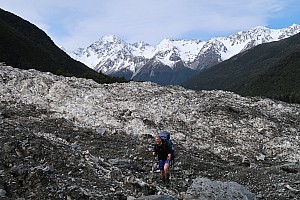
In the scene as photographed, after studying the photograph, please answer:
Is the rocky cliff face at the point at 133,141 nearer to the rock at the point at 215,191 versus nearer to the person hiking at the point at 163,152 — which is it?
the rock at the point at 215,191

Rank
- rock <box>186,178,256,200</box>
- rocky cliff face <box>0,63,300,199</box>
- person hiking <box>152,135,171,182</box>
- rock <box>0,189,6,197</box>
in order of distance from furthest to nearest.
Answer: person hiking <box>152,135,171,182</box> → rocky cliff face <box>0,63,300,199</box> → rock <box>186,178,256,200</box> → rock <box>0,189,6,197</box>

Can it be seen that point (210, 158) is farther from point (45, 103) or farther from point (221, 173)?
point (45, 103)

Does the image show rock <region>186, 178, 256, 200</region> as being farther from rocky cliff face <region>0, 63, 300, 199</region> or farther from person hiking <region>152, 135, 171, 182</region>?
person hiking <region>152, 135, 171, 182</region>

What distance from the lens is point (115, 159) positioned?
65.5 ft

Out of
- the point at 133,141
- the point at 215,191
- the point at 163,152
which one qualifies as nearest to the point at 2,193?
the point at 163,152

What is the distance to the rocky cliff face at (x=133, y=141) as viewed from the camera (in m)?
15.4

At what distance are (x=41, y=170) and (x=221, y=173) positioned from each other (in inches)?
330

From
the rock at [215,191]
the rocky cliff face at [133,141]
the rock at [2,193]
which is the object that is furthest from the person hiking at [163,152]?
the rock at [2,193]

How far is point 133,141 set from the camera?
24875 millimetres

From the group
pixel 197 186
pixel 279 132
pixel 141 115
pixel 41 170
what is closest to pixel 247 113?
pixel 279 132

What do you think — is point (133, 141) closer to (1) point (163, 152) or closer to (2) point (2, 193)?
(1) point (163, 152)

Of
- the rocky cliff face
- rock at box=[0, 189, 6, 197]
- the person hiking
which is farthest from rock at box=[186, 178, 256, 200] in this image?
rock at box=[0, 189, 6, 197]

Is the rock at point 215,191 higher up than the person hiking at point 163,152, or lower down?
lower down

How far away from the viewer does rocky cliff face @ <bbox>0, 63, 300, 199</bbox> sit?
50.5 feet
